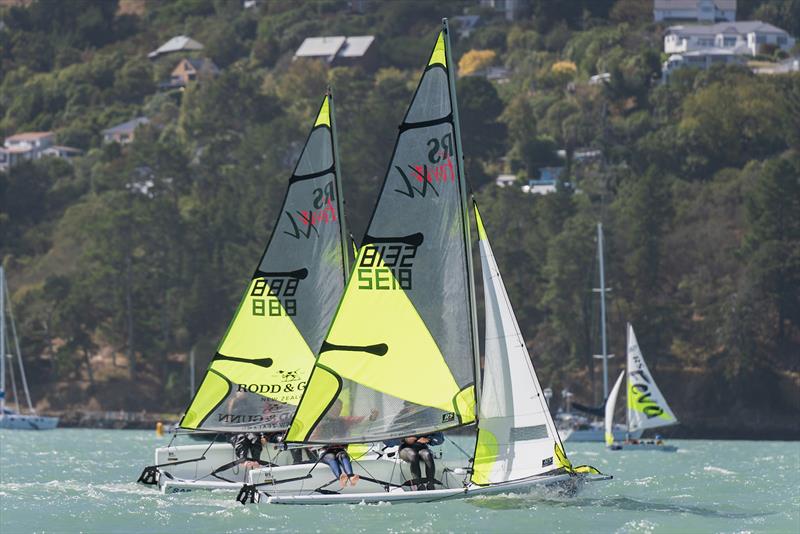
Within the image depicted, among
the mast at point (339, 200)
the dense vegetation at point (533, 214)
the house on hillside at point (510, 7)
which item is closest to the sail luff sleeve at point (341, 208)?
the mast at point (339, 200)

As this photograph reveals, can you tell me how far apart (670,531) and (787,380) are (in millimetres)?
57587

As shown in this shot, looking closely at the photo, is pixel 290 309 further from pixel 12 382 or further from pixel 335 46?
pixel 335 46

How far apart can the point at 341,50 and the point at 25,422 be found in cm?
10079

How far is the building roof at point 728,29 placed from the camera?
6511 inches

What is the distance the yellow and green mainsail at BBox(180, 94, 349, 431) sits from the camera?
39406 millimetres

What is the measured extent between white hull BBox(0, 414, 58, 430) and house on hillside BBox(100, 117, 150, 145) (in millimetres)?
72942

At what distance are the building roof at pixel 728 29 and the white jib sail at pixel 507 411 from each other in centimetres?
13473

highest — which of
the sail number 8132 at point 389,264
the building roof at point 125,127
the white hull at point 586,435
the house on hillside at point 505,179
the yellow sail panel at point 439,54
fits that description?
the yellow sail panel at point 439,54

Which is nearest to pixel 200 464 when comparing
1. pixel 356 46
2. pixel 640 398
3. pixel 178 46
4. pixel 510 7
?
pixel 640 398

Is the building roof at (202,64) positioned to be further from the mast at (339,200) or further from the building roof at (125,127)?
the mast at (339,200)

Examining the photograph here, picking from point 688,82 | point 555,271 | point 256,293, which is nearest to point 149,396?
point 555,271

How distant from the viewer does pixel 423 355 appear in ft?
110

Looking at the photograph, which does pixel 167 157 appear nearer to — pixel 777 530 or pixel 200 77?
pixel 200 77

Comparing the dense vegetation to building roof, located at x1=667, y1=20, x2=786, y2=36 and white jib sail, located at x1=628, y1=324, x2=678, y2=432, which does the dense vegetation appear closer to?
building roof, located at x1=667, y1=20, x2=786, y2=36
